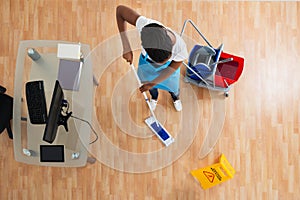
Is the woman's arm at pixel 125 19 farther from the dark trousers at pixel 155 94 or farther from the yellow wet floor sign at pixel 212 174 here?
the yellow wet floor sign at pixel 212 174

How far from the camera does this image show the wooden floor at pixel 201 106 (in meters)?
2.93

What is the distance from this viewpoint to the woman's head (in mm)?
2025

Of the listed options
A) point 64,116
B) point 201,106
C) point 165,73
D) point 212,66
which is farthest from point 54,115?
point 201,106

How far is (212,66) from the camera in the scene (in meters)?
2.65

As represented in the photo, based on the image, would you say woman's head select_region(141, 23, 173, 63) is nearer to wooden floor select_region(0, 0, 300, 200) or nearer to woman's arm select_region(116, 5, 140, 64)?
woman's arm select_region(116, 5, 140, 64)

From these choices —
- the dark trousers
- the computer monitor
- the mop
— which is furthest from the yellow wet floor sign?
the computer monitor

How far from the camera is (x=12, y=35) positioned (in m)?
2.99

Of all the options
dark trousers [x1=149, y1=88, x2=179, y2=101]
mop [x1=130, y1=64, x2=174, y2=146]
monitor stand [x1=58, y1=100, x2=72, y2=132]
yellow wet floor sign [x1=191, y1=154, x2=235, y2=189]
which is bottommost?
yellow wet floor sign [x1=191, y1=154, x2=235, y2=189]

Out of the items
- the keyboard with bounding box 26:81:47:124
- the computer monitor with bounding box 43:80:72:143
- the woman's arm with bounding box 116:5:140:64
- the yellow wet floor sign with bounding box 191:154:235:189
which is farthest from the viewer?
the yellow wet floor sign with bounding box 191:154:235:189

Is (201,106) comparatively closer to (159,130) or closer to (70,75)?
(159,130)

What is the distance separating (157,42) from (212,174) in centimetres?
119

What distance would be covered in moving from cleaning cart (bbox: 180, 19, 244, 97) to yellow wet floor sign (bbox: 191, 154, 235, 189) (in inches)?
21.5

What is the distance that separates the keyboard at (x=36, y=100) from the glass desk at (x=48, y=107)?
0.11ft

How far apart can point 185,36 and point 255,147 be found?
931mm
